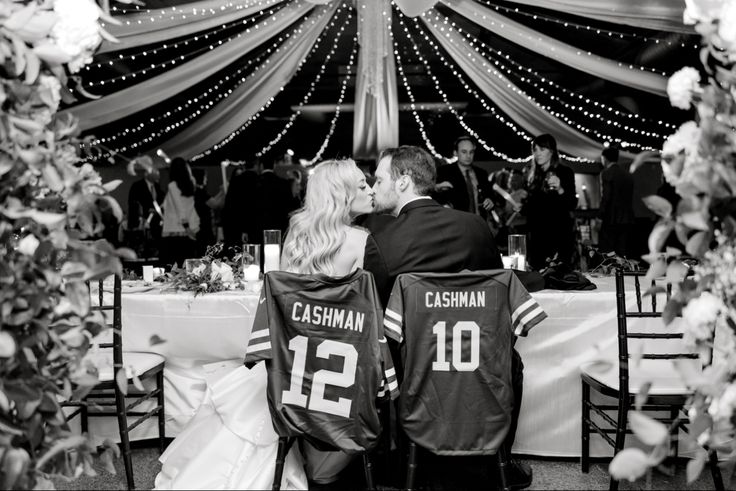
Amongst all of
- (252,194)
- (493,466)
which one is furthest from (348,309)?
(252,194)

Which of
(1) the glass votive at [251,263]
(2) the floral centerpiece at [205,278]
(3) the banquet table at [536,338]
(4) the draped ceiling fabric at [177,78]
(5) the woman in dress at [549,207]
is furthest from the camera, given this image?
(5) the woman in dress at [549,207]

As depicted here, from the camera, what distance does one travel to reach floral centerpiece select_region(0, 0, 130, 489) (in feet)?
3.74

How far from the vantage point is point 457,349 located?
222cm

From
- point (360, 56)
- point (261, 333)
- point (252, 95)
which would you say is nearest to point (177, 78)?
point (252, 95)

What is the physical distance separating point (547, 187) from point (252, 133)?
7.13m

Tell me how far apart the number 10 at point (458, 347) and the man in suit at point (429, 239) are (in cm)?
30

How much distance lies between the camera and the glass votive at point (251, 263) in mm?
3166

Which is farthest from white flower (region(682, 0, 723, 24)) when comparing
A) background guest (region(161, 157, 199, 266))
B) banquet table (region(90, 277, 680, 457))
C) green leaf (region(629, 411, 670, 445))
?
background guest (region(161, 157, 199, 266))

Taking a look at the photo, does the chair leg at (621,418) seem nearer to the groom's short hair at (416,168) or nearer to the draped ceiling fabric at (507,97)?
the groom's short hair at (416,168)

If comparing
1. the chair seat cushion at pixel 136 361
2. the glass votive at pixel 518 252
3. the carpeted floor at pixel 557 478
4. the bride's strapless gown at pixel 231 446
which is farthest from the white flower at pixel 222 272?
the glass votive at pixel 518 252

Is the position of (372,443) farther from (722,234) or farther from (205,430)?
(722,234)

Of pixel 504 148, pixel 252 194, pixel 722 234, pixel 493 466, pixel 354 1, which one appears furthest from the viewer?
pixel 504 148

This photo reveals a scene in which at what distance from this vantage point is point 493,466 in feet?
9.15

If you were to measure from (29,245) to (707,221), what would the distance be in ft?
3.74
